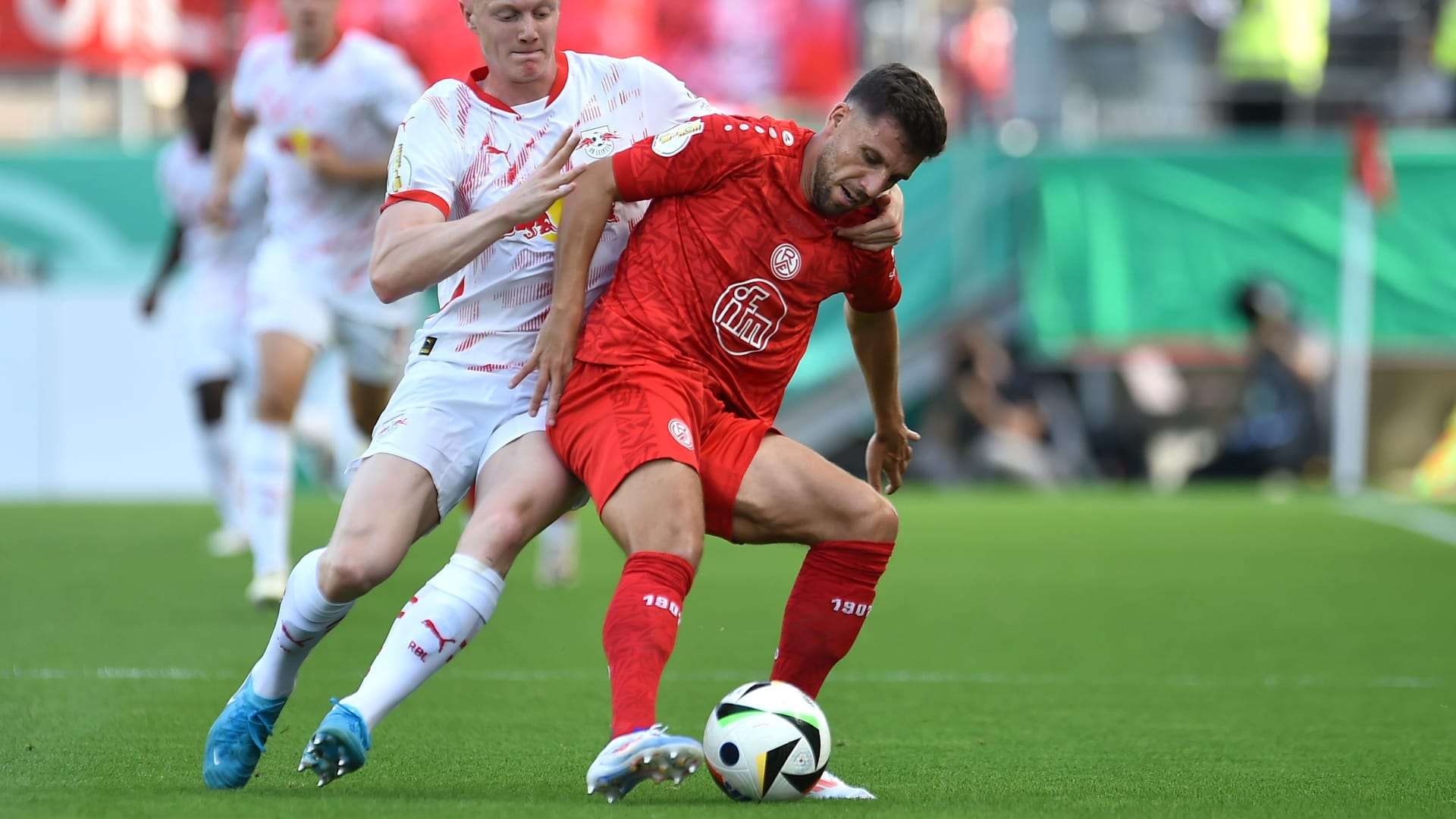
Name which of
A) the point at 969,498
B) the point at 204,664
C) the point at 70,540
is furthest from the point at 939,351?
the point at 204,664

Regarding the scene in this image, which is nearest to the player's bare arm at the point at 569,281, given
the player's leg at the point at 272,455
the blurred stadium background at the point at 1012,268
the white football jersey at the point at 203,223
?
the player's leg at the point at 272,455

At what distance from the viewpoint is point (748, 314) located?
4457 mm

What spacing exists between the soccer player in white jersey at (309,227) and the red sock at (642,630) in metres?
3.75

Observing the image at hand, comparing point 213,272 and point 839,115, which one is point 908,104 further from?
point 213,272

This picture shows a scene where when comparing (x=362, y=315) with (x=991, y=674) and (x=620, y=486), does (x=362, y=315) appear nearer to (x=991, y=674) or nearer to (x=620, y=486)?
(x=991, y=674)

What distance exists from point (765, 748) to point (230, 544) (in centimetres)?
711

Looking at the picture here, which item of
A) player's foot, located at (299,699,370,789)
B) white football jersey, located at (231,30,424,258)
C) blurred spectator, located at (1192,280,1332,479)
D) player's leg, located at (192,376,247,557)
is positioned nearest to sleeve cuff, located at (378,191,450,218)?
player's foot, located at (299,699,370,789)

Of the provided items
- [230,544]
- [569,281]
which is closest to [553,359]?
[569,281]

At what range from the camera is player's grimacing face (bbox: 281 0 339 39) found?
24.6 ft

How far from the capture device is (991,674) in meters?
6.47

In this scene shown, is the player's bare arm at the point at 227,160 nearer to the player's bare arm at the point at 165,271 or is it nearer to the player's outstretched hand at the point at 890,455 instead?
the player's bare arm at the point at 165,271

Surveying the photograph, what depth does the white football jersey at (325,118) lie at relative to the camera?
24.8 ft

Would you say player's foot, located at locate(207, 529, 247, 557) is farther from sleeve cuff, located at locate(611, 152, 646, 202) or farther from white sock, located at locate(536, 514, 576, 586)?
sleeve cuff, located at locate(611, 152, 646, 202)

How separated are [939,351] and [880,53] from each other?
4110 millimetres
